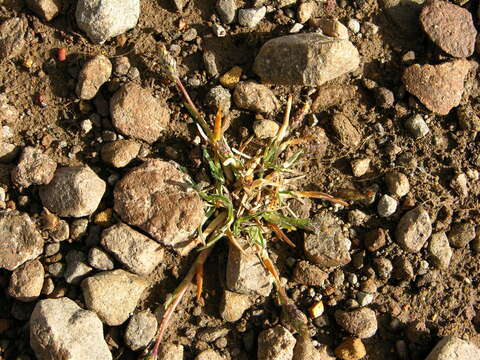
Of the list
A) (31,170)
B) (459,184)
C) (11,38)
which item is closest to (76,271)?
(31,170)

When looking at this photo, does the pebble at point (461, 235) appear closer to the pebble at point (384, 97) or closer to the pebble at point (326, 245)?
the pebble at point (326, 245)

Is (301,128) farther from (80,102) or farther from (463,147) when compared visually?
(80,102)

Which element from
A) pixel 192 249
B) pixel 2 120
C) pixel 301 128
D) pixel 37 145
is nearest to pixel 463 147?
pixel 301 128

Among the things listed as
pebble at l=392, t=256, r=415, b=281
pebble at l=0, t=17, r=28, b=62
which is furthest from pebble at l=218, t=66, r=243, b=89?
pebble at l=392, t=256, r=415, b=281

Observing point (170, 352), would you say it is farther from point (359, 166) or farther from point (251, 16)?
point (251, 16)

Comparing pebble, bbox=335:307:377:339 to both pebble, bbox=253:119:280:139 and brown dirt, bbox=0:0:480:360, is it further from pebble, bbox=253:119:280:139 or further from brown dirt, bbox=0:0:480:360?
pebble, bbox=253:119:280:139

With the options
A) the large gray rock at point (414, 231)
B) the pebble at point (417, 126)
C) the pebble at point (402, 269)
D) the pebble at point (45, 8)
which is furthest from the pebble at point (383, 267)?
the pebble at point (45, 8)
